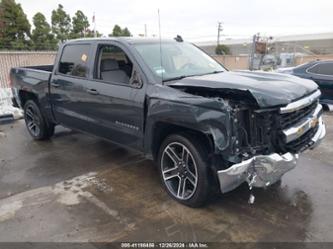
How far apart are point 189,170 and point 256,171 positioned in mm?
842

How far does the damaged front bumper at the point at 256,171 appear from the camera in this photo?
3.11m

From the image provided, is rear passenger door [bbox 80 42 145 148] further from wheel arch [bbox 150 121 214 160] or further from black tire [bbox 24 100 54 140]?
black tire [bbox 24 100 54 140]

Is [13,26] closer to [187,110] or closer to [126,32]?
[126,32]

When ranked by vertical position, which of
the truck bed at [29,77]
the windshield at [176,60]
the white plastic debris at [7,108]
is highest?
the windshield at [176,60]

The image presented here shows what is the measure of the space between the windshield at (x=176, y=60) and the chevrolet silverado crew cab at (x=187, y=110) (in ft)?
0.05

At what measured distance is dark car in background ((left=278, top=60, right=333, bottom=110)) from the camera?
8793 millimetres

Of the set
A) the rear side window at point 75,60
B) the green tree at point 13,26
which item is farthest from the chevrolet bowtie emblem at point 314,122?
the green tree at point 13,26

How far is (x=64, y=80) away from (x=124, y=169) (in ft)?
5.85

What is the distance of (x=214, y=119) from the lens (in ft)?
10.5

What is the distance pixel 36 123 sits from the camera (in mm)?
6508

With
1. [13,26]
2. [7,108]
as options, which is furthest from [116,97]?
[13,26]

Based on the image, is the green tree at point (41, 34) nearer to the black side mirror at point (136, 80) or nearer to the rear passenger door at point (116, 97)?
the rear passenger door at point (116, 97)

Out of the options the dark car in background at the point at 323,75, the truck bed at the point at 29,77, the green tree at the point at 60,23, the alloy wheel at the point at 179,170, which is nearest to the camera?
the alloy wheel at the point at 179,170

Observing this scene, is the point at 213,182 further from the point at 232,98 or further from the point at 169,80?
the point at 169,80
